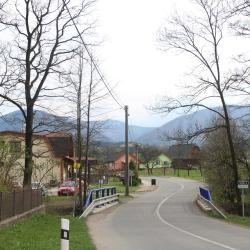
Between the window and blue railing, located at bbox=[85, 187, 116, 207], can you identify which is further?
blue railing, located at bbox=[85, 187, 116, 207]

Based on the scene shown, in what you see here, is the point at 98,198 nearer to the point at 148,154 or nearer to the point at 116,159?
the point at 148,154

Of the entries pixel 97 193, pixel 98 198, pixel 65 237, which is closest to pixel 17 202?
pixel 65 237

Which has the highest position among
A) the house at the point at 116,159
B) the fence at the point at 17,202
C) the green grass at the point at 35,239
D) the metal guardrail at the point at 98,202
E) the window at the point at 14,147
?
the house at the point at 116,159

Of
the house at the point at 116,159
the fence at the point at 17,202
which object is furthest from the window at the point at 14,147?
the house at the point at 116,159

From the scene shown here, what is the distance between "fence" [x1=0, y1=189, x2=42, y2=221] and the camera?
717 inches

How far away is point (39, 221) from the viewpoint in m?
22.5

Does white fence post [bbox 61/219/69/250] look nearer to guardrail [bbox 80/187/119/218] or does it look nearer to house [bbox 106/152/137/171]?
guardrail [bbox 80/187/119/218]

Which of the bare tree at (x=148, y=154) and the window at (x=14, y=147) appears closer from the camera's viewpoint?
the window at (x=14, y=147)

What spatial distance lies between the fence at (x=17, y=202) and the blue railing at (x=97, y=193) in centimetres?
716

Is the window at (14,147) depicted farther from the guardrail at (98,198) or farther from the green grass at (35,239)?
the guardrail at (98,198)

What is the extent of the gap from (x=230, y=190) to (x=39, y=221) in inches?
918

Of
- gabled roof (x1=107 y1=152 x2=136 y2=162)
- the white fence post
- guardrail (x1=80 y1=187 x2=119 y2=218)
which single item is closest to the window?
guardrail (x1=80 y1=187 x2=119 y2=218)

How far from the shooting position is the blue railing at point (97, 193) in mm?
33891

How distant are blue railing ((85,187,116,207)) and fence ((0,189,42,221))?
716 cm
